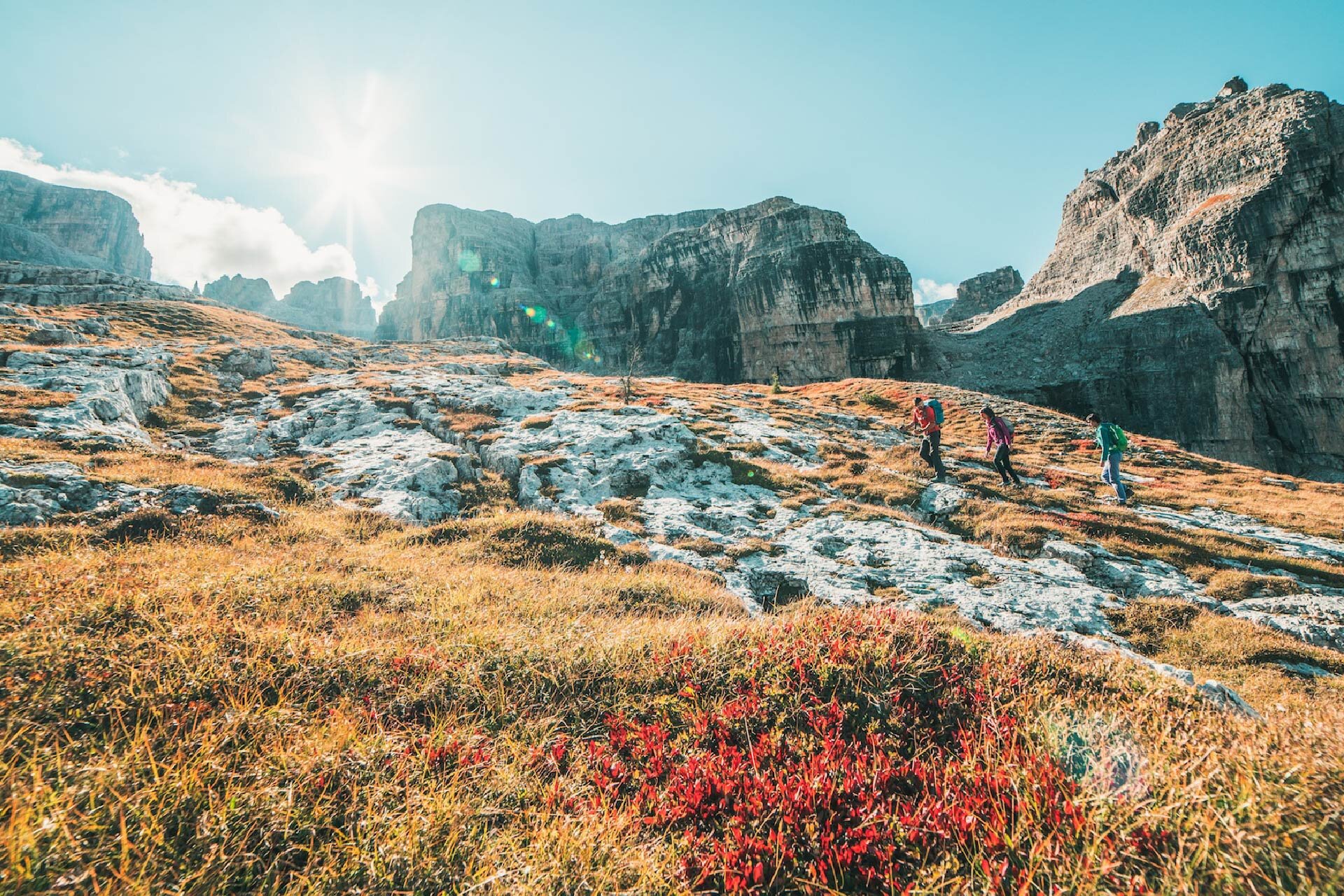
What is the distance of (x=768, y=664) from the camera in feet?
16.5

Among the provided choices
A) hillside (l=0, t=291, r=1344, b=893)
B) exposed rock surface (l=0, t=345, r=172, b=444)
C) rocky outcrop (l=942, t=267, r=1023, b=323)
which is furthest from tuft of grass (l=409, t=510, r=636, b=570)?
rocky outcrop (l=942, t=267, r=1023, b=323)

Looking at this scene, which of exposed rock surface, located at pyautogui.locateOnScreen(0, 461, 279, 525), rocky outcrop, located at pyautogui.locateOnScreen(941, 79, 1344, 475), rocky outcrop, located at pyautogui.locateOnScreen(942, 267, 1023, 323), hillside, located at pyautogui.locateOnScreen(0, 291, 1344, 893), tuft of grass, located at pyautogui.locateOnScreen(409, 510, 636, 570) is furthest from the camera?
rocky outcrop, located at pyautogui.locateOnScreen(942, 267, 1023, 323)

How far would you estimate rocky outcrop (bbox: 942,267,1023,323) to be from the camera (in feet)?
383

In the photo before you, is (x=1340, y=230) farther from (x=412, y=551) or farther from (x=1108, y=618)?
(x=412, y=551)

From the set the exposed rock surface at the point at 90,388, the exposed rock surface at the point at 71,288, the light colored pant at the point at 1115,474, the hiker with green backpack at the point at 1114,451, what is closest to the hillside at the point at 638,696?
the exposed rock surface at the point at 90,388

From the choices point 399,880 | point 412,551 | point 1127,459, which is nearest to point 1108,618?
point 399,880

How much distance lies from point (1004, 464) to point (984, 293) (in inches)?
4997

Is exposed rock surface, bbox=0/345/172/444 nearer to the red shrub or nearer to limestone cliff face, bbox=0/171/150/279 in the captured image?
the red shrub

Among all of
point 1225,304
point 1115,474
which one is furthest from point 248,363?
point 1225,304

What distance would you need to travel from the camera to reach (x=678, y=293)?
11606 cm

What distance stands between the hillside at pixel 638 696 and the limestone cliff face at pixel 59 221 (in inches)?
10412

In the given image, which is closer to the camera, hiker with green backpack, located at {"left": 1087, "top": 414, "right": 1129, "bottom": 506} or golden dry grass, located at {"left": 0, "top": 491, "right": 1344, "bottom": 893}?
golden dry grass, located at {"left": 0, "top": 491, "right": 1344, "bottom": 893}

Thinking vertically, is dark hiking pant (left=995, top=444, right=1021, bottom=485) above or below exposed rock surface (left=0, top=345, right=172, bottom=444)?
below

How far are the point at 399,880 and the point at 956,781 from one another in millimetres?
3608
